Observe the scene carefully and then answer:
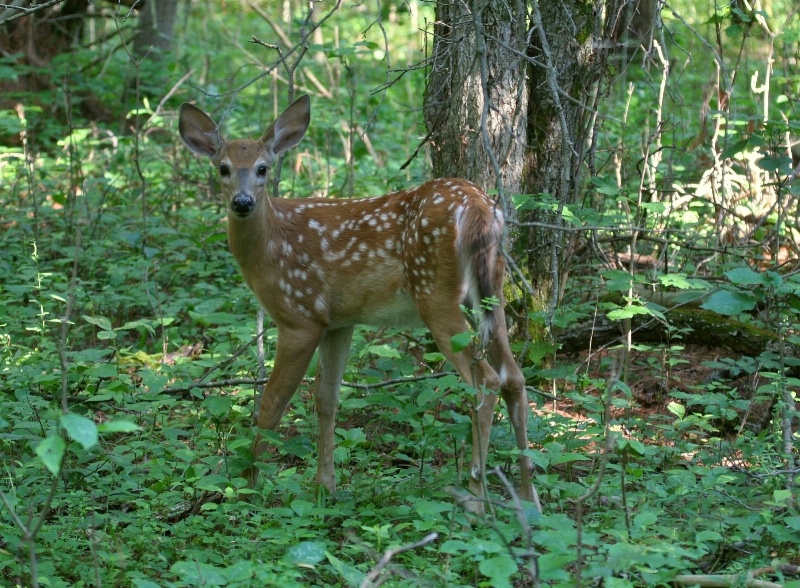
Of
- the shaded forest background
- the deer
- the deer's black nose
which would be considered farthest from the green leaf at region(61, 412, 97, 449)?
the deer's black nose

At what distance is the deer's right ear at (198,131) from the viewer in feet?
18.4

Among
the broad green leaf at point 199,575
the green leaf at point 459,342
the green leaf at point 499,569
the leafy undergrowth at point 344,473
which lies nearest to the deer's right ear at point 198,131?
the leafy undergrowth at point 344,473

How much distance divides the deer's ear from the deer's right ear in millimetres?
308

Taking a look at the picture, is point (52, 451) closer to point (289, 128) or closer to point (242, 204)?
point (242, 204)

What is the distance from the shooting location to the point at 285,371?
16.7ft

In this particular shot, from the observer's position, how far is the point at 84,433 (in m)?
2.47

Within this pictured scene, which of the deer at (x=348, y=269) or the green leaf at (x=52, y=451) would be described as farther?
the deer at (x=348, y=269)

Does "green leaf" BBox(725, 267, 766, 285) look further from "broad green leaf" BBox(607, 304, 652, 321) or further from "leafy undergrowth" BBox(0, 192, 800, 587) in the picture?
"leafy undergrowth" BBox(0, 192, 800, 587)

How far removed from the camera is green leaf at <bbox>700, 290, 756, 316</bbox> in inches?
169

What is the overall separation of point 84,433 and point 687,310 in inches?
186

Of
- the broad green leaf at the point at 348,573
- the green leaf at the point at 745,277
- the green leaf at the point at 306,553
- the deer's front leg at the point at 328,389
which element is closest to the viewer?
the broad green leaf at the point at 348,573

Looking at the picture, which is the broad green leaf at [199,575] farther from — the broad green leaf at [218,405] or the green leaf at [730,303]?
the green leaf at [730,303]

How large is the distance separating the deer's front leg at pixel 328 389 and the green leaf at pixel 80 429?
240 cm

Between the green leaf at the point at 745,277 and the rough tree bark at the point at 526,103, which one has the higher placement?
the rough tree bark at the point at 526,103
